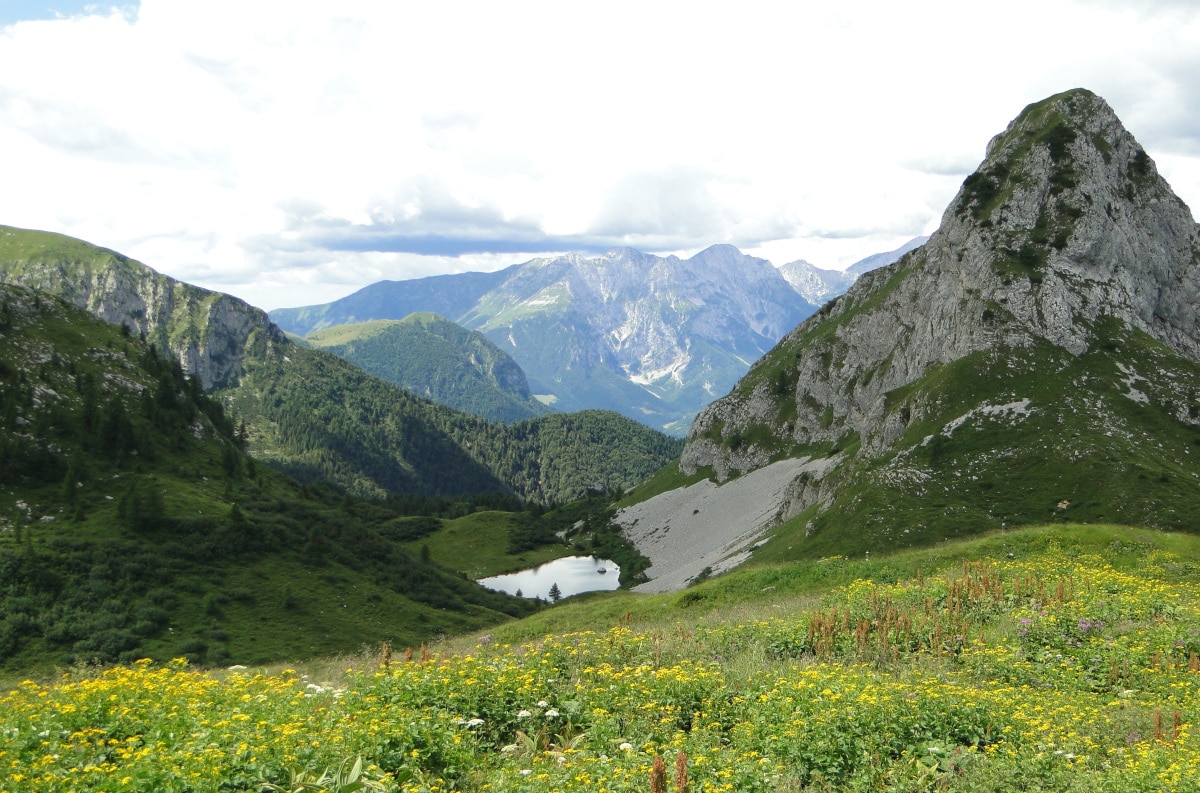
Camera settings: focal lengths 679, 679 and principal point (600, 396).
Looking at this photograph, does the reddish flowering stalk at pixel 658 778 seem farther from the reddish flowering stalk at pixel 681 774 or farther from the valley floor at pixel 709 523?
the valley floor at pixel 709 523

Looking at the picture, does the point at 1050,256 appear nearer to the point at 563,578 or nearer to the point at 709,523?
the point at 709,523

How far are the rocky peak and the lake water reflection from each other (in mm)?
75773

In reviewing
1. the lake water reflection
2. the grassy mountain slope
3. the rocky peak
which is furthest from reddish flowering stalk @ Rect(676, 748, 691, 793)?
the lake water reflection

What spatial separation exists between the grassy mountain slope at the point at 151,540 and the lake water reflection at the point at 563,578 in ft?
97.3

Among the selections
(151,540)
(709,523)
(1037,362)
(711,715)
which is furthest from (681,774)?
(709,523)

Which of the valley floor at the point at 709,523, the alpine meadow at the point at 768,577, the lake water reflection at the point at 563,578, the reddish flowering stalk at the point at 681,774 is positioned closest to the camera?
the reddish flowering stalk at the point at 681,774

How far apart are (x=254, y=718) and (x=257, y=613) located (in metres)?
87.6

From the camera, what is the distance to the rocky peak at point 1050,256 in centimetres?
9006

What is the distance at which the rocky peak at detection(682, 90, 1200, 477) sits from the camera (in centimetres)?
9006

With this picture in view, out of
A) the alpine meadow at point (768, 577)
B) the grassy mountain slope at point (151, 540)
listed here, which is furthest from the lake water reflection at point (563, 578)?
the grassy mountain slope at point (151, 540)

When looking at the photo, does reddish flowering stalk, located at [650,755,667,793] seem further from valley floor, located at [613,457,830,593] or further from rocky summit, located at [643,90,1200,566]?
valley floor, located at [613,457,830,593]

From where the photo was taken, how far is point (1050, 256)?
95875mm

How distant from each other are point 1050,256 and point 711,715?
10516cm

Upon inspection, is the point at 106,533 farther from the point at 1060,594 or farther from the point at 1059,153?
the point at 1059,153
